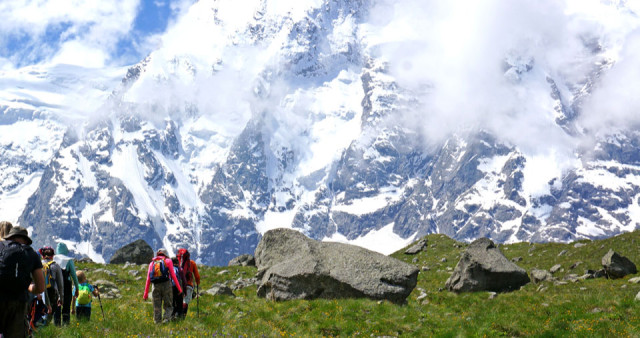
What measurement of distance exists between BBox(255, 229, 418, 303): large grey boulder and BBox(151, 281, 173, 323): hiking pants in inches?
262

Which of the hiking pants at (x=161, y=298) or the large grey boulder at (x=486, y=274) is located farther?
the large grey boulder at (x=486, y=274)

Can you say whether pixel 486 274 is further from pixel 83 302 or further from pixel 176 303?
pixel 83 302

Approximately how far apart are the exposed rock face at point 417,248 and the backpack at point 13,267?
42.9 meters

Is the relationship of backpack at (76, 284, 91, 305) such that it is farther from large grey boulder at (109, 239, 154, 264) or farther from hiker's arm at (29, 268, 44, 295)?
large grey boulder at (109, 239, 154, 264)

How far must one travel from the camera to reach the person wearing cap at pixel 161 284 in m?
18.5

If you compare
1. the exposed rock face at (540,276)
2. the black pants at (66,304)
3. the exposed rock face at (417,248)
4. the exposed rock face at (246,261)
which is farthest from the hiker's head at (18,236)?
the exposed rock face at (417,248)

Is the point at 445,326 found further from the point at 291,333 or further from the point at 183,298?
the point at 183,298

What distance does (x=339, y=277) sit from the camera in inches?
965

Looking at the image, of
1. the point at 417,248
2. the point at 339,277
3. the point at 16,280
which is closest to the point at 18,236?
the point at 16,280

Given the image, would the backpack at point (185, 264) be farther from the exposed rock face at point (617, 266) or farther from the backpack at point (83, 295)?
the exposed rock face at point (617, 266)

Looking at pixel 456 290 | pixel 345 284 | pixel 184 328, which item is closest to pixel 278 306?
pixel 345 284

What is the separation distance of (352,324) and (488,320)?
5061 millimetres

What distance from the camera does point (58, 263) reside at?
17.4 m

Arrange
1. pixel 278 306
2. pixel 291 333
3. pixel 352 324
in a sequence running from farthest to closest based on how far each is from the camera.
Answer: pixel 278 306 < pixel 352 324 < pixel 291 333
